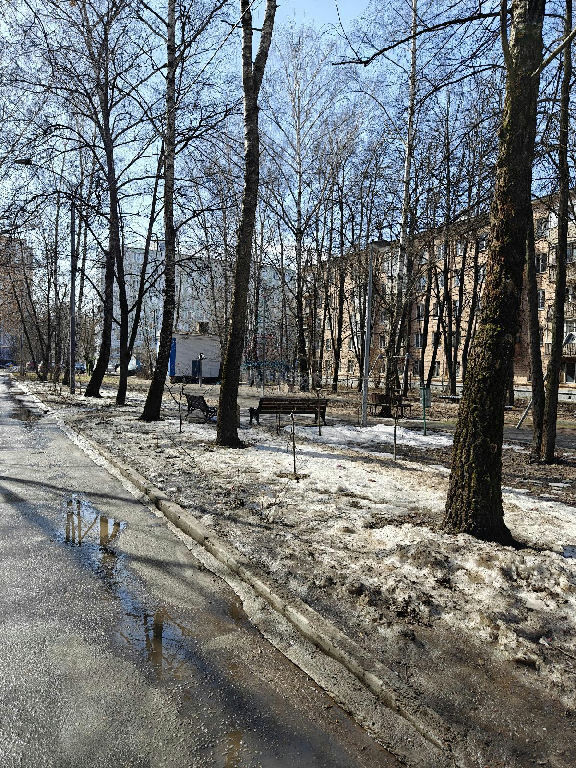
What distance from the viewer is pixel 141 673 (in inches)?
119

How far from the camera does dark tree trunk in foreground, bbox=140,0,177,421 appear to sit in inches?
584

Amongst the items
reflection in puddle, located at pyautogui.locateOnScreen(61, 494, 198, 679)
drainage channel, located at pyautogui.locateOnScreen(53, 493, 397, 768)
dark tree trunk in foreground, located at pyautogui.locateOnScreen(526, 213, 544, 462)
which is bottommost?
drainage channel, located at pyautogui.locateOnScreen(53, 493, 397, 768)

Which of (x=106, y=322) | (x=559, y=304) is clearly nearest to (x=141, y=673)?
(x=559, y=304)

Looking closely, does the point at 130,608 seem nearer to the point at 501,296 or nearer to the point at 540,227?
the point at 501,296

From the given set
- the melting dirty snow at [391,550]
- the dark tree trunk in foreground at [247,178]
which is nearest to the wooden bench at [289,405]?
the dark tree trunk in foreground at [247,178]

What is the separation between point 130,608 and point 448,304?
100 ft

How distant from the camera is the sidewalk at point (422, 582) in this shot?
9.01 ft

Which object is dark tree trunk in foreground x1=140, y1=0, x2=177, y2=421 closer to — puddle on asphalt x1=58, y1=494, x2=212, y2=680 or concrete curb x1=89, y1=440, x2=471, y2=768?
puddle on asphalt x1=58, y1=494, x2=212, y2=680

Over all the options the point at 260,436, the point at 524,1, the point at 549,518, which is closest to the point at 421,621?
the point at 549,518

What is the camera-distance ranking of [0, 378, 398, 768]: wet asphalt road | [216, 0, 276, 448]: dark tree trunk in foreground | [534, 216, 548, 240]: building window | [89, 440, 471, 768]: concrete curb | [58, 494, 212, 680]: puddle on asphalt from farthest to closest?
[534, 216, 548, 240]: building window < [216, 0, 276, 448]: dark tree trunk in foreground < [58, 494, 212, 680]: puddle on asphalt < [89, 440, 471, 768]: concrete curb < [0, 378, 398, 768]: wet asphalt road

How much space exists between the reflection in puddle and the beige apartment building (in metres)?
10.7

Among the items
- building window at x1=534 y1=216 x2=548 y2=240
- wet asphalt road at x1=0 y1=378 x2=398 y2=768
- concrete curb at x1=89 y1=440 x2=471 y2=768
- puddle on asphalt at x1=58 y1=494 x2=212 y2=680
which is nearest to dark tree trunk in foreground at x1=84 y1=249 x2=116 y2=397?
building window at x1=534 y1=216 x2=548 y2=240

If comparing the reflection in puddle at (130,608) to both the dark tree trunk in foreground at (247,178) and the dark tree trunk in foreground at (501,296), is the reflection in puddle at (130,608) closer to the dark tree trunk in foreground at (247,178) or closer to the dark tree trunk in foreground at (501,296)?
the dark tree trunk in foreground at (501,296)

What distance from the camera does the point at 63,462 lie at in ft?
Answer: 30.3
